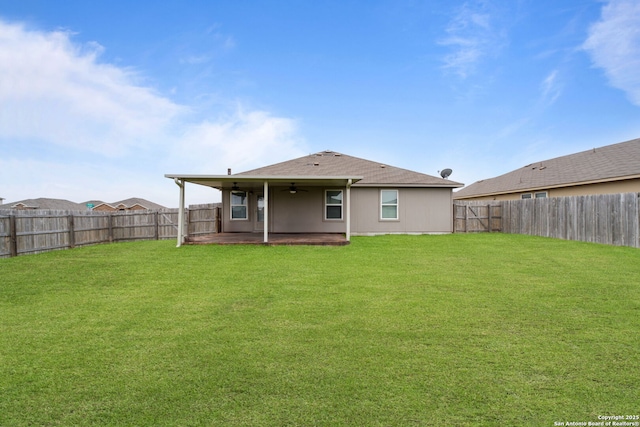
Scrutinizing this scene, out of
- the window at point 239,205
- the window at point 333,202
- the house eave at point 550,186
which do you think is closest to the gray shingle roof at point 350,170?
the window at point 333,202

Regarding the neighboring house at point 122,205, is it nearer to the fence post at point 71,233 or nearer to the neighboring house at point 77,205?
the neighboring house at point 77,205

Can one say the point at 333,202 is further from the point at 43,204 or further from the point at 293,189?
the point at 43,204

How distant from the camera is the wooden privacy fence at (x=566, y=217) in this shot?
1102cm

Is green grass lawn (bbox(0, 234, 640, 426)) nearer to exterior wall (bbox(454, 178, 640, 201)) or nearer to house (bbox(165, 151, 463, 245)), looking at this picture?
house (bbox(165, 151, 463, 245))

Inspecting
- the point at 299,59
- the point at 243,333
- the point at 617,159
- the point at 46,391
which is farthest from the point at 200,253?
the point at 617,159

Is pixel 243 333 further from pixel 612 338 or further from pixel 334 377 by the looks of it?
pixel 612 338

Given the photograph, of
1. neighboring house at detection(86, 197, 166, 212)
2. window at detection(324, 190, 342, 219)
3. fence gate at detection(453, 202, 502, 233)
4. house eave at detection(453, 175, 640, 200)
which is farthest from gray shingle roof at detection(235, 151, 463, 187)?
neighboring house at detection(86, 197, 166, 212)

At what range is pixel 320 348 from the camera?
3490mm

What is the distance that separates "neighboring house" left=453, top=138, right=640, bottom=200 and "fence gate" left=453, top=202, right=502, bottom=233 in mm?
2980

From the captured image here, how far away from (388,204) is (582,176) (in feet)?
30.4

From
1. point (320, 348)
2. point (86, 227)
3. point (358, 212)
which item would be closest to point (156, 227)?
point (86, 227)

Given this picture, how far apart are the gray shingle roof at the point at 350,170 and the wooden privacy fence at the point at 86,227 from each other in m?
3.39

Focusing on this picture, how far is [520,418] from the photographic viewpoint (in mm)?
2346

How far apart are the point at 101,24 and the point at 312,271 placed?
40.7 feet
